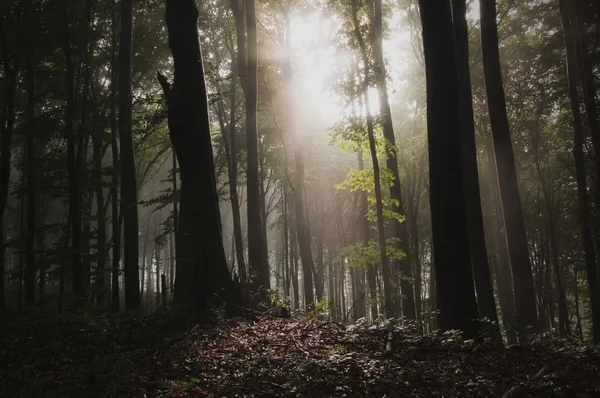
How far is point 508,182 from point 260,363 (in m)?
8.03

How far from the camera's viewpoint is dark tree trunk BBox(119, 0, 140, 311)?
1173 cm

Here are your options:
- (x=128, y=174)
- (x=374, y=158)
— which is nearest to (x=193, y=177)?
(x=374, y=158)

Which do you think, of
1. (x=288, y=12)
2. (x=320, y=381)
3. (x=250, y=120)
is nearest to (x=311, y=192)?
(x=288, y=12)

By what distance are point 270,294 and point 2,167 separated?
7.33 meters

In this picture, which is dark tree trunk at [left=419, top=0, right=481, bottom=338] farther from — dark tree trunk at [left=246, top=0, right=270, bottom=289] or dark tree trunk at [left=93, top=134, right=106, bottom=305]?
dark tree trunk at [left=246, top=0, right=270, bottom=289]

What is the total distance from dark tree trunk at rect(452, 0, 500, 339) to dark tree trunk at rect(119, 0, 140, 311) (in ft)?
29.7

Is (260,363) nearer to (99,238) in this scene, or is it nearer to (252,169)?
(252,169)

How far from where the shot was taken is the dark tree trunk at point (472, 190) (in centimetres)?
863

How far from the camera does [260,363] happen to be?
461 centimetres

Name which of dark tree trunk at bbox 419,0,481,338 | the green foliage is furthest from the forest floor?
the green foliage

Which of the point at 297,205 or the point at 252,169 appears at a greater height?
the point at 252,169

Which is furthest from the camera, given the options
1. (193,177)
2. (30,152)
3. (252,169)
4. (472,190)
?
(252,169)

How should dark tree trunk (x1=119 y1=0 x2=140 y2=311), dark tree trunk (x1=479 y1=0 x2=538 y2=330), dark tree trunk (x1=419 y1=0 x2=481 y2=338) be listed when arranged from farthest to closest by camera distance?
dark tree trunk (x1=119 y1=0 x2=140 y2=311)
dark tree trunk (x1=479 y1=0 x2=538 y2=330)
dark tree trunk (x1=419 y1=0 x2=481 y2=338)

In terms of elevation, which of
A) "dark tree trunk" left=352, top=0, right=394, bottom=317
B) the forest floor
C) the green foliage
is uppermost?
"dark tree trunk" left=352, top=0, right=394, bottom=317
